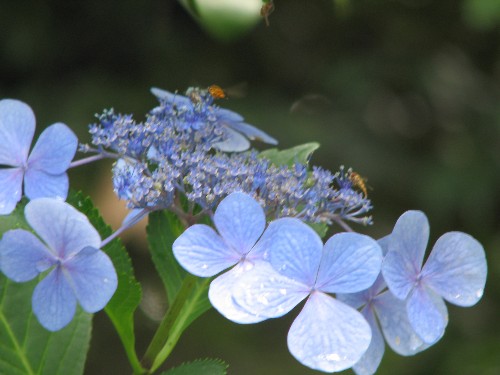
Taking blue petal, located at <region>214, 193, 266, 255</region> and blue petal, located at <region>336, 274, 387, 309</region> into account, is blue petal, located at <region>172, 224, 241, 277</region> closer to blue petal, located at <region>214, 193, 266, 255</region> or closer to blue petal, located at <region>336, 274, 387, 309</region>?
blue petal, located at <region>214, 193, 266, 255</region>

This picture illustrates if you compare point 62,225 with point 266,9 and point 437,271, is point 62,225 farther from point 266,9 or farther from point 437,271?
point 266,9

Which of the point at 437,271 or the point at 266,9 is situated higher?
the point at 266,9

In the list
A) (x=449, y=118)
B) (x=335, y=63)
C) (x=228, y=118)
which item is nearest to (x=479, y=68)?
(x=449, y=118)

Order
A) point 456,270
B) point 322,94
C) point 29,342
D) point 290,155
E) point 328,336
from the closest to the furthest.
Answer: point 328,336 < point 456,270 < point 29,342 < point 290,155 < point 322,94

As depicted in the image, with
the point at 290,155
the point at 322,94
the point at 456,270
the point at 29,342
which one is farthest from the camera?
the point at 322,94

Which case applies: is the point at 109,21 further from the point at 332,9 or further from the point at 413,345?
the point at 413,345

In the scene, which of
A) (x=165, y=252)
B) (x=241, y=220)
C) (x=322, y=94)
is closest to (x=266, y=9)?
(x=165, y=252)

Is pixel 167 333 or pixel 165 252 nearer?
pixel 167 333

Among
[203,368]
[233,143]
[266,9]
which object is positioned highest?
[266,9]
